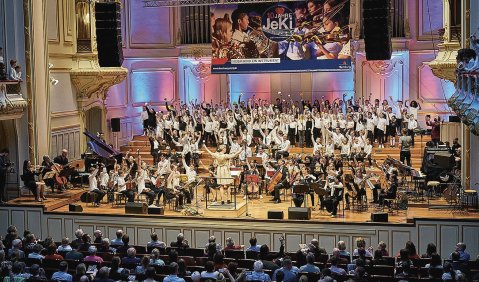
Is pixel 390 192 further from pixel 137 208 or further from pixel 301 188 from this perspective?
pixel 137 208

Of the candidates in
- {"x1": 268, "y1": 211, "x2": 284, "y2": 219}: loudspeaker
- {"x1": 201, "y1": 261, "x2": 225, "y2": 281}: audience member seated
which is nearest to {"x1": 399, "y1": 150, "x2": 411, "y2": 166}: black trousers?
{"x1": 268, "y1": 211, "x2": 284, "y2": 219}: loudspeaker

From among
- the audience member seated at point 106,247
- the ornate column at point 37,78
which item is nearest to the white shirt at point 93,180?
the ornate column at point 37,78

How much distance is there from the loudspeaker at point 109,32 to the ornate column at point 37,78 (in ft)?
7.11

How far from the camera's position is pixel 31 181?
1931cm

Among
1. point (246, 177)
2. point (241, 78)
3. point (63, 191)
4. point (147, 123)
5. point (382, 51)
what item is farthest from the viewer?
point (241, 78)

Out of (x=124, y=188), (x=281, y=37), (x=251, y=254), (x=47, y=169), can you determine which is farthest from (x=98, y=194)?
(x=281, y=37)

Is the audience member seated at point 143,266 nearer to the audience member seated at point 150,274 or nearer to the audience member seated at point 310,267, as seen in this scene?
the audience member seated at point 150,274

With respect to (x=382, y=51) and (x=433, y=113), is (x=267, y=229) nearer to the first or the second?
(x=382, y=51)

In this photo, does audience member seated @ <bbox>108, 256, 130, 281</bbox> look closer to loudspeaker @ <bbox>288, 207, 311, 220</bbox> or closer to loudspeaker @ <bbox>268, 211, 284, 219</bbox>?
loudspeaker @ <bbox>268, 211, 284, 219</bbox>

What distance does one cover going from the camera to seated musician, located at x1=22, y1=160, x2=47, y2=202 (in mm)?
19312

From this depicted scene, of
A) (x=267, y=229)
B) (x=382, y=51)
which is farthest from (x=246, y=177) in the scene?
(x=382, y=51)

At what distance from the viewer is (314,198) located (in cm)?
2009

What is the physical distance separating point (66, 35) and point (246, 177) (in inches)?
321

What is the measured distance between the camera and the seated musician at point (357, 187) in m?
17.9
